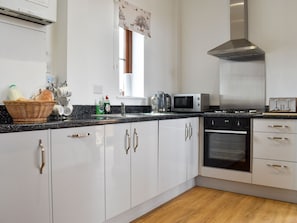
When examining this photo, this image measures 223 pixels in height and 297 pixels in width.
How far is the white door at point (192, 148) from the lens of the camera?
120 inches

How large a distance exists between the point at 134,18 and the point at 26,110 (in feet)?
6.63

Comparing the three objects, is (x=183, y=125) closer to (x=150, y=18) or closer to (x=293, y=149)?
(x=293, y=149)

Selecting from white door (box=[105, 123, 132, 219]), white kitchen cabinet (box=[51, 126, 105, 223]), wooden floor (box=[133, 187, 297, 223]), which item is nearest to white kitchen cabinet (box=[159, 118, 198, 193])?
wooden floor (box=[133, 187, 297, 223])

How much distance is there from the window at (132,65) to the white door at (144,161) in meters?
1.09

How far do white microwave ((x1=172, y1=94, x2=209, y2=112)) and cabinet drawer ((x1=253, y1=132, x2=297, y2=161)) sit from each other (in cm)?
87

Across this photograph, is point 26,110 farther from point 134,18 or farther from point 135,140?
point 134,18

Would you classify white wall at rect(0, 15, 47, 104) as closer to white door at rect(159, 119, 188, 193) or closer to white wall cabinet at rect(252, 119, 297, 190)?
white door at rect(159, 119, 188, 193)

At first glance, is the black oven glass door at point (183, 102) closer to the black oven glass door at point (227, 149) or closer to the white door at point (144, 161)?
the black oven glass door at point (227, 149)

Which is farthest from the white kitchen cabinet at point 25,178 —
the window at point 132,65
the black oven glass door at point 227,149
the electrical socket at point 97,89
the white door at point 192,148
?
the black oven glass door at point 227,149

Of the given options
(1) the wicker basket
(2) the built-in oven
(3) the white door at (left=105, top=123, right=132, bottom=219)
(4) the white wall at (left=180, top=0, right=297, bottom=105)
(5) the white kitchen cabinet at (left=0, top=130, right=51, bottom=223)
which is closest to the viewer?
(5) the white kitchen cabinet at (left=0, top=130, right=51, bottom=223)

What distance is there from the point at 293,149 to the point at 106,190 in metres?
1.94

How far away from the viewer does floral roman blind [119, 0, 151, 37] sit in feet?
9.83

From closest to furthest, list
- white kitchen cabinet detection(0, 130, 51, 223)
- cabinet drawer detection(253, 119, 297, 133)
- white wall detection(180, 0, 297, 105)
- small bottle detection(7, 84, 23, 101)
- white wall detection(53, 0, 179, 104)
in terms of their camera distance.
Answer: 1. white kitchen cabinet detection(0, 130, 51, 223)
2. small bottle detection(7, 84, 23, 101)
3. white wall detection(53, 0, 179, 104)
4. cabinet drawer detection(253, 119, 297, 133)
5. white wall detection(180, 0, 297, 105)

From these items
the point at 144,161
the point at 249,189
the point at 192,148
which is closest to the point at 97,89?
the point at 144,161
